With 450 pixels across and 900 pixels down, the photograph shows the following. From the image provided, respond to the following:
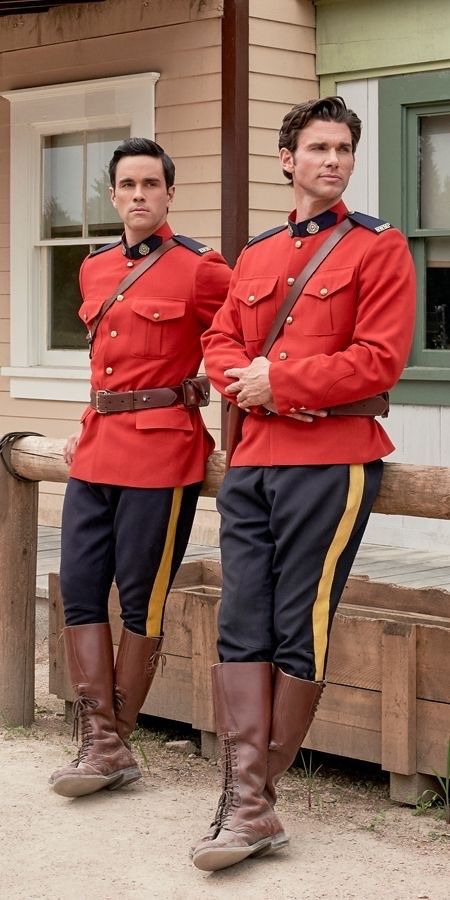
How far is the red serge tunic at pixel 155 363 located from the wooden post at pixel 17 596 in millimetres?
795

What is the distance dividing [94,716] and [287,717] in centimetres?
77

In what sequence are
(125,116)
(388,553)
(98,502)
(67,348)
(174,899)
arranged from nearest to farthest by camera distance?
(174,899) < (98,502) < (388,553) < (125,116) < (67,348)

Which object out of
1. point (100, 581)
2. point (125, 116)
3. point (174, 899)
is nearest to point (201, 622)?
point (100, 581)

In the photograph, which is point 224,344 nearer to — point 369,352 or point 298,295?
point 298,295

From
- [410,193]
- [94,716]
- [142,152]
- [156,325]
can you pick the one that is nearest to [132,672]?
[94,716]

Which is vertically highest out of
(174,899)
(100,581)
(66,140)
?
(66,140)

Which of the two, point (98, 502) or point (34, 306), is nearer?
point (98, 502)

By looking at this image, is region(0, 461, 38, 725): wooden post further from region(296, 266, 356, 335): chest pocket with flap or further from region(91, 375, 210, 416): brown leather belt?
region(296, 266, 356, 335): chest pocket with flap

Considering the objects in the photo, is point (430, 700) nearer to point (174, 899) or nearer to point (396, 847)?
point (396, 847)

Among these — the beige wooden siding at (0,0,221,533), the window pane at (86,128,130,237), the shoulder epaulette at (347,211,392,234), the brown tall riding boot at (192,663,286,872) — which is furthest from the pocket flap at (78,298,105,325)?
the window pane at (86,128,130,237)

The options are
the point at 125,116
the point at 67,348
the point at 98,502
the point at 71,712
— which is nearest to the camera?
the point at 98,502

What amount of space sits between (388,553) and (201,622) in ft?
9.63

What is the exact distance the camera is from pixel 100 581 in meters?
3.92

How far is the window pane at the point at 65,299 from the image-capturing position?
8086mm
